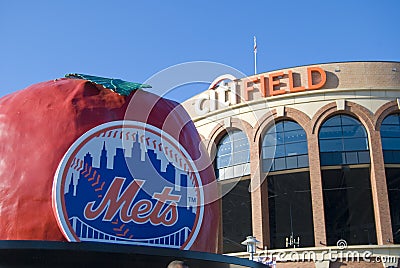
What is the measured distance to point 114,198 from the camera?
8.95 m

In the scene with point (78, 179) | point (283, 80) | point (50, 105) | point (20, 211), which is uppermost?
point (283, 80)

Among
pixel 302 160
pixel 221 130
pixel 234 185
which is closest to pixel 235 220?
pixel 234 185

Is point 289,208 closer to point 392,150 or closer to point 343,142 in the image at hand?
point 343,142

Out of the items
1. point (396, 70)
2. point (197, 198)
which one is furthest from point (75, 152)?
point (396, 70)

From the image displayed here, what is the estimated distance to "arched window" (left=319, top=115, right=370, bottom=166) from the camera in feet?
87.3

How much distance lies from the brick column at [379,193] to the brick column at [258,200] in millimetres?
5311

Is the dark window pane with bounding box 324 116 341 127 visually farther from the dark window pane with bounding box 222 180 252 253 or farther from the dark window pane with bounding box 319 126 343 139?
the dark window pane with bounding box 222 180 252 253

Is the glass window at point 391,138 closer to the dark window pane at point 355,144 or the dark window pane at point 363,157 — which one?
the dark window pane at point 363,157

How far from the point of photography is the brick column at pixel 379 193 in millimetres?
25219

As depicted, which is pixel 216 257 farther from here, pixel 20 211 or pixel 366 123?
pixel 366 123

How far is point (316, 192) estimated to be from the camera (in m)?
25.9

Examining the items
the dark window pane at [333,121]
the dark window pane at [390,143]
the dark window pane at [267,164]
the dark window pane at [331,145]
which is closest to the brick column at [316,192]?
the dark window pane at [331,145]

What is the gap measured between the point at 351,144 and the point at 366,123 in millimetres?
1280

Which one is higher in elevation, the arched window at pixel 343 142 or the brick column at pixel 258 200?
the arched window at pixel 343 142
